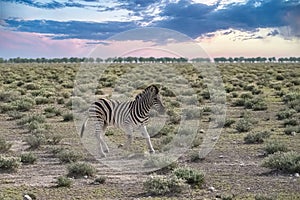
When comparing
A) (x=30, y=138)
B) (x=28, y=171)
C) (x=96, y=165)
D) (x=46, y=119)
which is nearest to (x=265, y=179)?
(x=96, y=165)

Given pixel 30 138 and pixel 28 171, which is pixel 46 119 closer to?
pixel 30 138

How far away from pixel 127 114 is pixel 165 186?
4.74 metres

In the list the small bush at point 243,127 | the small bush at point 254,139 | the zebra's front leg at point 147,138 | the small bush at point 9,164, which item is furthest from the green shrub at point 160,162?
the small bush at point 243,127

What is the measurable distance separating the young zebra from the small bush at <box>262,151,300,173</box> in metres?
3.78

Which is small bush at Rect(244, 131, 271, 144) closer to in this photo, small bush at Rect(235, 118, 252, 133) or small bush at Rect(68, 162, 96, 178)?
small bush at Rect(235, 118, 252, 133)

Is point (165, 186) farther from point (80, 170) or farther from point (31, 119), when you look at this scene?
point (31, 119)

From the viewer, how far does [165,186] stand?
10672 mm

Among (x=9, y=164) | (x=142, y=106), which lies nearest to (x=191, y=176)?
A: (x=142, y=106)

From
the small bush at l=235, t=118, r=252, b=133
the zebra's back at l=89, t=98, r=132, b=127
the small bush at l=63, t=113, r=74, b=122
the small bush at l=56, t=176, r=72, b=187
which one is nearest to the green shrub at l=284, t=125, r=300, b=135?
the small bush at l=235, t=118, r=252, b=133

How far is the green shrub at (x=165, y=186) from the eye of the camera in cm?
1059

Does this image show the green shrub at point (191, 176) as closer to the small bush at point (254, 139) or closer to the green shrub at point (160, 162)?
the green shrub at point (160, 162)

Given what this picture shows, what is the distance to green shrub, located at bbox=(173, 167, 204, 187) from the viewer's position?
1125 centimetres

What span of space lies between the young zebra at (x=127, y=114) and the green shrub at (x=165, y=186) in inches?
164

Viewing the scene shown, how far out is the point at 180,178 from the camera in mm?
11070
